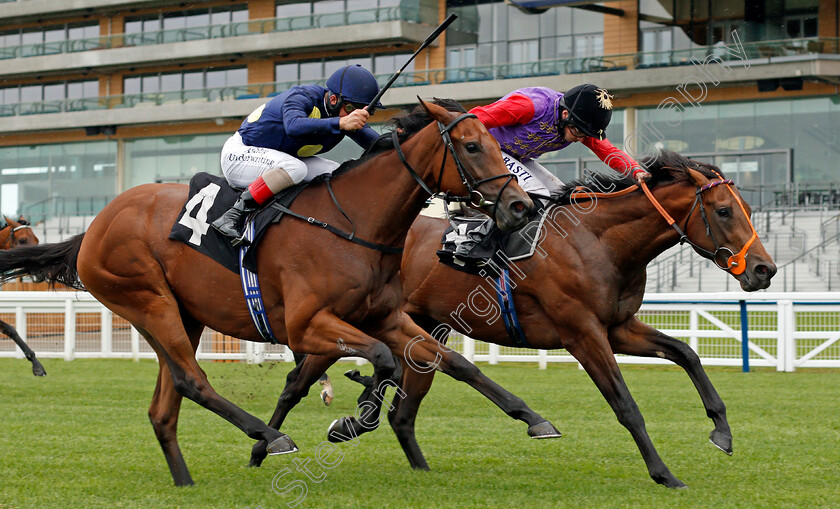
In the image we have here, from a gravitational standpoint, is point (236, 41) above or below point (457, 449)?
above

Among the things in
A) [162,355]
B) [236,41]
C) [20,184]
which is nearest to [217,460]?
[162,355]

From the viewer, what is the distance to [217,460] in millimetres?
5656

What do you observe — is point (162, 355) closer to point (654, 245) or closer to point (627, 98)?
point (654, 245)

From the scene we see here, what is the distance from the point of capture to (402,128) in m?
4.59

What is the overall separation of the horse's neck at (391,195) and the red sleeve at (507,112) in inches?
39.4

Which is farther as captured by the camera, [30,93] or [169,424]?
[30,93]

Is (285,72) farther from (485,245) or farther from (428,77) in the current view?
(485,245)

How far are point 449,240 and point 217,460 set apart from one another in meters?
1.87

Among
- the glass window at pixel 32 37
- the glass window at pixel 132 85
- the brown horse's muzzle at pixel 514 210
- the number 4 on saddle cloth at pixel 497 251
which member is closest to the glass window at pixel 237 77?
the glass window at pixel 132 85

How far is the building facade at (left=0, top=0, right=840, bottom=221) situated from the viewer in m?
23.0

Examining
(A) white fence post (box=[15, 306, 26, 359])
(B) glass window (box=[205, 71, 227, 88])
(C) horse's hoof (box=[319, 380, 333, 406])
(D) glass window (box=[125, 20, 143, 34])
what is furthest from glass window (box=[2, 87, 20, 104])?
(C) horse's hoof (box=[319, 380, 333, 406])

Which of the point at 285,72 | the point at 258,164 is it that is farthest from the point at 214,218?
the point at 285,72

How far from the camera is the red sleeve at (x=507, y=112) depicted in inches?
211

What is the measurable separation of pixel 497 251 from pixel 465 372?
1.24 metres
